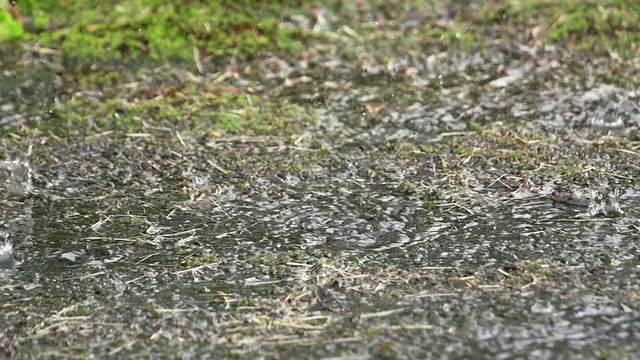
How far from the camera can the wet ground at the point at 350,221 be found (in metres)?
3.21

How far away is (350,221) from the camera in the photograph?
4285 mm

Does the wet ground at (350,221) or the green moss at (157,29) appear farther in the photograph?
the green moss at (157,29)

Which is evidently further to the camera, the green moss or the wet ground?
the green moss

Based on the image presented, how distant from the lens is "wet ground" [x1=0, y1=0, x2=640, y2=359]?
126 inches

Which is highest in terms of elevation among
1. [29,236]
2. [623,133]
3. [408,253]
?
[623,133]

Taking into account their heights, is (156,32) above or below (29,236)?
above

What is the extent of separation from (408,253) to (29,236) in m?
1.92

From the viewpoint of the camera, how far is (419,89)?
6113 millimetres

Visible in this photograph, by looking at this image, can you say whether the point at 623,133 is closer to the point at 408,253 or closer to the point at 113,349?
the point at 408,253

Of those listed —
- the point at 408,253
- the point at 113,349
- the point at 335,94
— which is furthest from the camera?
the point at 335,94

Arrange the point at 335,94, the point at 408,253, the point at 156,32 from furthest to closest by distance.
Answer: the point at 156,32 < the point at 335,94 < the point at 408,253

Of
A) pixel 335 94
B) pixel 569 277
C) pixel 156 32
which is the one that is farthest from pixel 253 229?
pixel 156 32

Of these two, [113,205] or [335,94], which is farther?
[335,94]

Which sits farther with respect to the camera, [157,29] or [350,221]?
[157,29]
